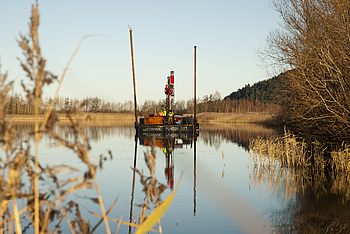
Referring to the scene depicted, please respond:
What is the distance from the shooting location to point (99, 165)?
5.77 ft

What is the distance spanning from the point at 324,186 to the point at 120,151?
10978 millimetres

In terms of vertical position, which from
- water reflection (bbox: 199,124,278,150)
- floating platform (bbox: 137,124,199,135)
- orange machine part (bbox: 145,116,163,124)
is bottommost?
water reflection (bbox: 199,124,278,150)

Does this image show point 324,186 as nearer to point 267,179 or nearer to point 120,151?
point 267,179

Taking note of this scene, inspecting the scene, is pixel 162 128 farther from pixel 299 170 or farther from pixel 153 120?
pixel 299 170

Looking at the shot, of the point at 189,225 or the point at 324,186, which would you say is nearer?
the point at 189,225

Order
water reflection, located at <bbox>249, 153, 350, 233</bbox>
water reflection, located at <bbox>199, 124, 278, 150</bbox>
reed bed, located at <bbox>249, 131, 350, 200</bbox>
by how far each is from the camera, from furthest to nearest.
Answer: water reflection, located at <bbox>199, 124, 278, 150</bbox>, reed bed, located at <bbox>249, 131, 350, 200</bbox>, water reflection, located at <bbox>249, 153, 350, 233</bbox>

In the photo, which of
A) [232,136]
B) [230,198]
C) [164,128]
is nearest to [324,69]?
[230,198]

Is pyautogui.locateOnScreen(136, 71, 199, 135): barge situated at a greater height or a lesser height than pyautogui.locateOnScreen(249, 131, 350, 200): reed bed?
greater

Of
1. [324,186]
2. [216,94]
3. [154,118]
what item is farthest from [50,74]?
[216,94]

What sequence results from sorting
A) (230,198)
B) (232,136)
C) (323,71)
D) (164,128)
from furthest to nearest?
(232,136) < (164,128) < (323,71) < (230,198)

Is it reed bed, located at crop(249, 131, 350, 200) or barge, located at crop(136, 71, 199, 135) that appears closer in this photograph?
reed bed, located at crop(249, 131, 350, 200)


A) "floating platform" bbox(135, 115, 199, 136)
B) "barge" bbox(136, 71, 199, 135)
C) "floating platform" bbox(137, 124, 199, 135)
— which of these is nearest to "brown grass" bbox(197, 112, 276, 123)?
"barge" bbox(136, 71, 199, 135)

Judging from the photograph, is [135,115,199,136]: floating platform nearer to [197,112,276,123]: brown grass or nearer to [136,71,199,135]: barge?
[136,71,199,135]: barge

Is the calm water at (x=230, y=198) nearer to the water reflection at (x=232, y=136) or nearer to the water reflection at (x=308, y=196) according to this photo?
the water reflection at (x=308, y=196)
